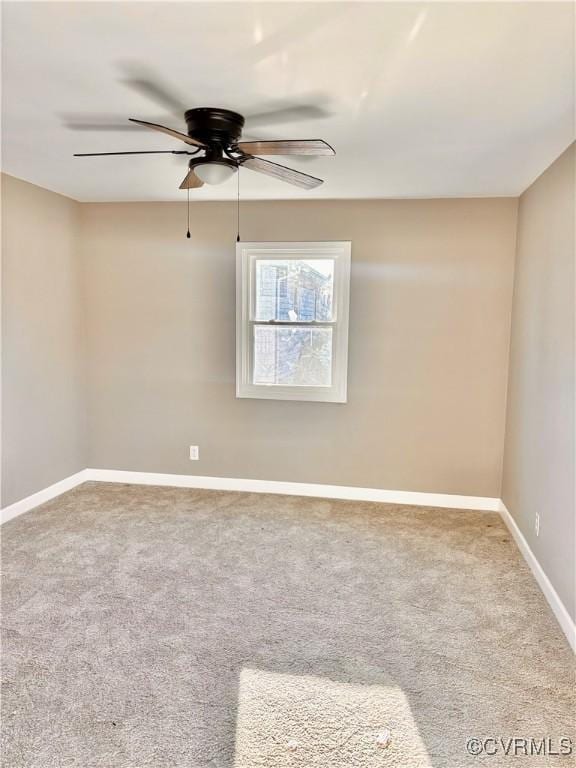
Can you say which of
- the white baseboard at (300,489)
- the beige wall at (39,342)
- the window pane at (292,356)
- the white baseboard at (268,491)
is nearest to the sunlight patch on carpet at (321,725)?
the white baseboard at (268,491)

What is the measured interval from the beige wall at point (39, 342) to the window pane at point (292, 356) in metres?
1.58

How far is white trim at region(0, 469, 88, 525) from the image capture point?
11.4 ft

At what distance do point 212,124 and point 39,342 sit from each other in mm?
2364

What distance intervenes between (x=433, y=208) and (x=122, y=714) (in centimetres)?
361

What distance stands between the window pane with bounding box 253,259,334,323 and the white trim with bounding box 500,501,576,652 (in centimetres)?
201

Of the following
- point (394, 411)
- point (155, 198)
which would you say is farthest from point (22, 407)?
point (394, 411)

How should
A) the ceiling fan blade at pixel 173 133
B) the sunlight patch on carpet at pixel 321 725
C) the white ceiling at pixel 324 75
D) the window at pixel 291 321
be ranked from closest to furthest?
the white ceiling at pixel 324 75, the sunlight patch on carpet at pixel 321 725, the ceiling fan blade at pixel 173 133, the window at pixel 291 321

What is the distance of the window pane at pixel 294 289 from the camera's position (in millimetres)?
3920

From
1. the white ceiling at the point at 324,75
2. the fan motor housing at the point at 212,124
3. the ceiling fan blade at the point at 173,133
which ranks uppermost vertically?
the white ceiling at the point at 324,75

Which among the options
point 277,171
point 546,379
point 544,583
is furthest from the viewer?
point 546,379

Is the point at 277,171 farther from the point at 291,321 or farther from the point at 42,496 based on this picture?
the point at 42,496

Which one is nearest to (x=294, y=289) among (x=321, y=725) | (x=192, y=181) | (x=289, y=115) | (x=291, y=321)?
(x=291, y=321)

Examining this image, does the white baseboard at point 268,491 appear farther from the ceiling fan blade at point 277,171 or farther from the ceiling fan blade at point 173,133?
the ceiling fan blade at point 173,133

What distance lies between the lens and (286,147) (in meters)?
1.98
